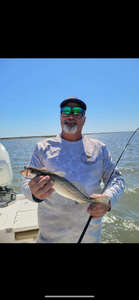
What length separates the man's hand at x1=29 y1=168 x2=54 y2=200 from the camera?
1741 mm

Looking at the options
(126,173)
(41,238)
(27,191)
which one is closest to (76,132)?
(27,191)

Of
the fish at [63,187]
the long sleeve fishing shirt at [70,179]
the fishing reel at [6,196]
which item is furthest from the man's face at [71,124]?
the fishing reel at [6,196]

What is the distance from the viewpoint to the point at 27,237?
11.9ft

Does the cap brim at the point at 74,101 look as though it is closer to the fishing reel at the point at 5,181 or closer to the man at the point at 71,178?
the man at the point at 71,178

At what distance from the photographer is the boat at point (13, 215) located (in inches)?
139

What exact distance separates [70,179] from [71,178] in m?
0.02

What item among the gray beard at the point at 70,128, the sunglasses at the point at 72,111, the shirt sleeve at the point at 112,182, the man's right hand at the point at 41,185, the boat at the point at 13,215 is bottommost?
the boat at the point at 13,215

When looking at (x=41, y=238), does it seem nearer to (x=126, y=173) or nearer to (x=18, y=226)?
(x=18, y=226)

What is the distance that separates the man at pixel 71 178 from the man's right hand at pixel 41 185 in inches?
9.4

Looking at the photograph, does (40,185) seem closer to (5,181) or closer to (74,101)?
(74,101)

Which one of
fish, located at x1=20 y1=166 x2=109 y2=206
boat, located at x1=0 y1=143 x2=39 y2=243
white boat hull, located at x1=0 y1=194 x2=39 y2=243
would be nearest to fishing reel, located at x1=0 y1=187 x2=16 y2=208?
boat, located at x1=0 y1=143 x2=39 y2=243
